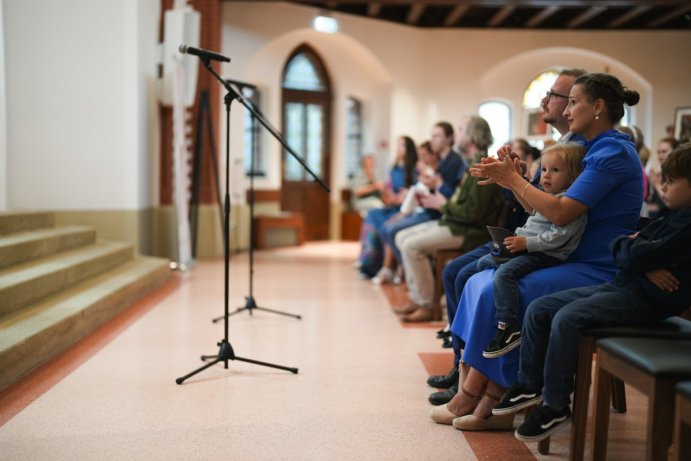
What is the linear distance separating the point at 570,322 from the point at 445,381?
1245 mm

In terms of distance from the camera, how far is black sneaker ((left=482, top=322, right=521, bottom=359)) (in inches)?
105

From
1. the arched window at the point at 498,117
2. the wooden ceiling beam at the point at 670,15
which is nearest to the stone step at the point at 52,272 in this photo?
the arched window at the point at 498,117

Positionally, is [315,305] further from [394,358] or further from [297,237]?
[297,237]

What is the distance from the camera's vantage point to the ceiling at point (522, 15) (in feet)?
36.4

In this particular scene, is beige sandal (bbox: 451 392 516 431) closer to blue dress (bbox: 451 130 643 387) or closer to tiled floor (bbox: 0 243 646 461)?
tiled floor (bbox: 0 243 646 461)

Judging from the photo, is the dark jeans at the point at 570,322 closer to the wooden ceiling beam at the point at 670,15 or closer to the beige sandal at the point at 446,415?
the beige sandal at the point at 446,415

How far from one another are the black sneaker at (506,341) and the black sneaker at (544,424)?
32 centimetres

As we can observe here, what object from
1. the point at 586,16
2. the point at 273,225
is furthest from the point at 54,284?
the point at 586,16

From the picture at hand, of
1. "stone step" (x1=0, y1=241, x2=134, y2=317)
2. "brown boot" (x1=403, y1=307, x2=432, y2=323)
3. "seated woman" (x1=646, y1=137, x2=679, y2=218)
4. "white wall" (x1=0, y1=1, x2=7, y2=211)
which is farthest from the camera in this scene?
"white wall" (x1=0, y1=1, x2=7, y2=211)

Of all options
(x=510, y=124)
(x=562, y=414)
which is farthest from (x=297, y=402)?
(x=510, y=124)

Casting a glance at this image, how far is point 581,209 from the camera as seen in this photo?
2.55 m

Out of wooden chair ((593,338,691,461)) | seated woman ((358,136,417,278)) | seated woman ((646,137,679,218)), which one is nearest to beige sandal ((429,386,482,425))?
wooden chair ((593,338,691,461))

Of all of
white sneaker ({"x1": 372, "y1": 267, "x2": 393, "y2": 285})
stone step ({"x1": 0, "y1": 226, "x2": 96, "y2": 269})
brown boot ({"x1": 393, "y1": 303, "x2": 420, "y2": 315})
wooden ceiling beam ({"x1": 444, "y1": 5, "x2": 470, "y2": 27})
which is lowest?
white sneaker ({"x1": 372, "y1": 267, "x2": 393, "y2": 285})

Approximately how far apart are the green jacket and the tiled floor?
0.67m
